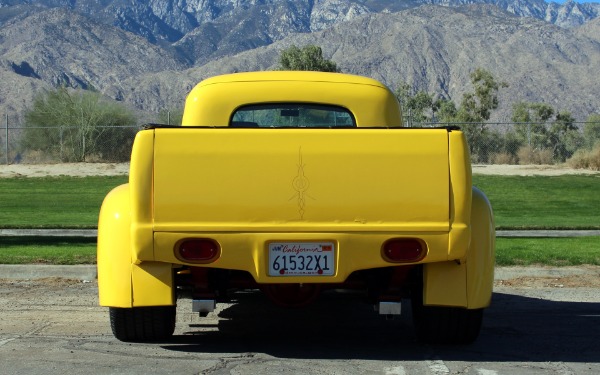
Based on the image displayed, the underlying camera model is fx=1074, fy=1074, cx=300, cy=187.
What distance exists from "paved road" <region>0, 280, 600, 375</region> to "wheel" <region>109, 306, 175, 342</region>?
2.7 inches

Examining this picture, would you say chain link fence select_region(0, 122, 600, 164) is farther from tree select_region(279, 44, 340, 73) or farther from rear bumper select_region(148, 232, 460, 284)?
rear bumper select_region(148, 232, 460, 284)

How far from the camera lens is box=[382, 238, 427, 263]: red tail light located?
6.48 meters

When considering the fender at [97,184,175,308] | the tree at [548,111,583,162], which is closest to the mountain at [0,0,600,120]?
the tree at [548,111,583,162]

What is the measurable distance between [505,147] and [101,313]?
33489 millimetres

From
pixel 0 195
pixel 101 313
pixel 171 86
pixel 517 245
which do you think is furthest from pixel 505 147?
pixel 171 86

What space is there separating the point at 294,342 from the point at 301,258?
1.24m

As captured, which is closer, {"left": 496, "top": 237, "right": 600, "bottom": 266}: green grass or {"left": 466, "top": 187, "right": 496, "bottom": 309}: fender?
{"left": 466, "top": 187, "right": 496, "bottom": 309}: fender

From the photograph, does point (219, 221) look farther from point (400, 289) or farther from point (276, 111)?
point (276, 111)

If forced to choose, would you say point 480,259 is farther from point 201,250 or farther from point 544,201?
point 544,201

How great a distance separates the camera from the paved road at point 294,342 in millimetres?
6527

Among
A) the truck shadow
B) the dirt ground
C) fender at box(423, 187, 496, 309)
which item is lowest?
the dirt ground

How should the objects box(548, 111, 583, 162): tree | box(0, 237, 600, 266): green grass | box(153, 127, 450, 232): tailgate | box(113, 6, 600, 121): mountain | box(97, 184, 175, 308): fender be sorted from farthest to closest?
box(113, 6, 600, 121): mountain → box(548, 111, 583, 162): tree → box(0, 237, 600, 266): green grass → box(97, 184, 175, 308): fender → box(153, 127, 450, 232): tailgate

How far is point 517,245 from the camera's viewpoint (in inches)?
586

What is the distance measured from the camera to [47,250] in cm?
1398
